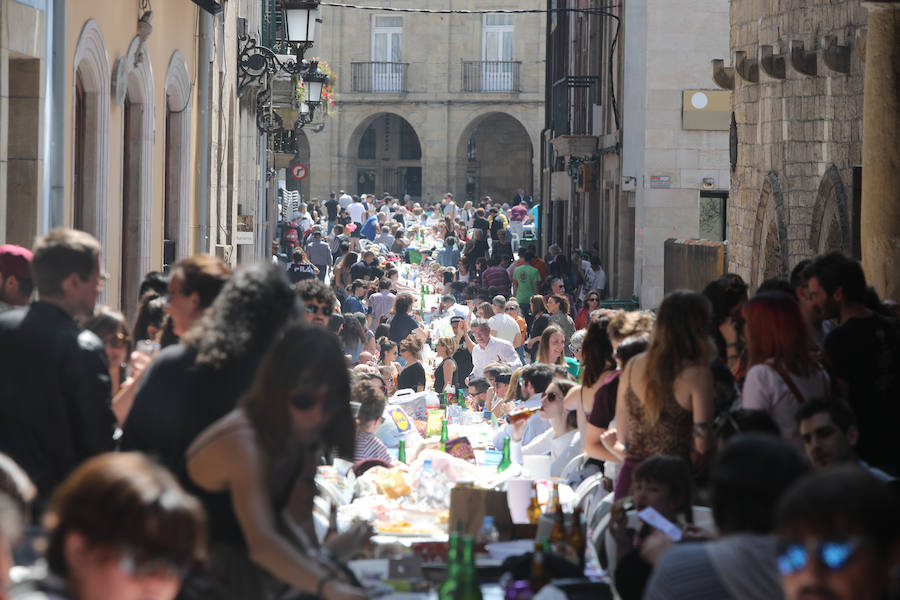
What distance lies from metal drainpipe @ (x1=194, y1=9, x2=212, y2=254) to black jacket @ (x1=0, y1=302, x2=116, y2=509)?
9565 mm

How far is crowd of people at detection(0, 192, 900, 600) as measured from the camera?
2596mm

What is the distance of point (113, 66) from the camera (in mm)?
10211

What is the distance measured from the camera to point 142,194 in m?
11.5

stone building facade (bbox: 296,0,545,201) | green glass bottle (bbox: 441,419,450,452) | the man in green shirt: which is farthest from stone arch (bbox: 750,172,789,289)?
stone building facade (bbox: 296,0,545,201)

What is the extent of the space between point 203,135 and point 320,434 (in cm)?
1070

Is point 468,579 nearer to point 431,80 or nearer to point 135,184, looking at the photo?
point 135,184

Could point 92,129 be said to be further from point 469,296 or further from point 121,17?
point 469,296

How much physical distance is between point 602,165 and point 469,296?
7650 millimetres

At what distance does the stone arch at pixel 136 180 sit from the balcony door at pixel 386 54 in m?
35.9

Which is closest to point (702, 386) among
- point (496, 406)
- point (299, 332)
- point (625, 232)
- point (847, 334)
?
point (847, 334)

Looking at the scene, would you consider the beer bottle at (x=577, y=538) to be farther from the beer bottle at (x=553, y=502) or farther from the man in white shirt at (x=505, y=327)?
the man in white shirt at (x=505, y=327)

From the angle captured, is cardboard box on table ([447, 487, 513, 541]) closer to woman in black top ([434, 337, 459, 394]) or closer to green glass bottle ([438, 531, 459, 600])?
green glass bottle ([438, 531, 459, 600])

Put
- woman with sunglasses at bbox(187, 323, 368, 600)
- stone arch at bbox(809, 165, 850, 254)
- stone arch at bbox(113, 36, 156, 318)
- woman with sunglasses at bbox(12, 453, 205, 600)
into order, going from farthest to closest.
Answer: stone arch at bbox(113, 36, 156, 318)
stone arch at bbox(809, 165, 850, 254)
woman with sunglasses at bbox(187, 323, 368, 600)
woman with sunglasses at bbox(12, 453, 205, 600)

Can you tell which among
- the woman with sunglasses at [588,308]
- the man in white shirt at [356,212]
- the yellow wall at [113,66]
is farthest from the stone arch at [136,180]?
the man in white shirt at [356,212]
